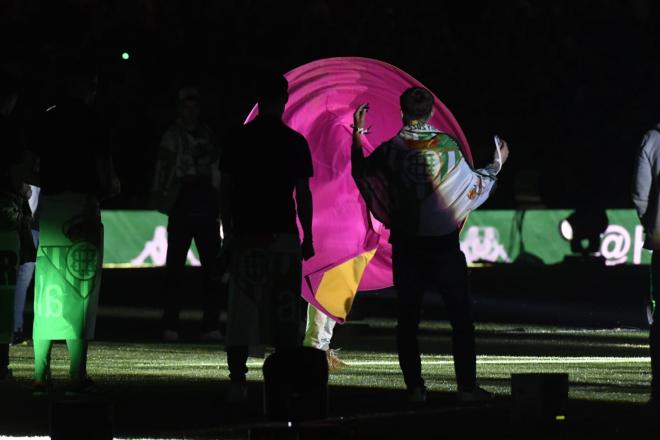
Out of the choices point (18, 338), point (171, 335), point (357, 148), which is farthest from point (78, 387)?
point (171, 335)

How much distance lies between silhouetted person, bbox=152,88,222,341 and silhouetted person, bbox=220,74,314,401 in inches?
242

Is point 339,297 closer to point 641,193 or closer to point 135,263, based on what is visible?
point 641,193

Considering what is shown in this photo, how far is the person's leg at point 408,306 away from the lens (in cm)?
1175

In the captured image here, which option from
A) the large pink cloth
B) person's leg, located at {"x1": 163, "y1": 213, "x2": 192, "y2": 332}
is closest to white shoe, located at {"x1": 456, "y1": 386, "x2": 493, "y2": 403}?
the large pink cloth

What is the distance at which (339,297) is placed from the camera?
1434cm

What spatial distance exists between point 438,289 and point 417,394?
66 centimetres

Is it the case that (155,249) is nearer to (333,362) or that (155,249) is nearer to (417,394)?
(333,362)

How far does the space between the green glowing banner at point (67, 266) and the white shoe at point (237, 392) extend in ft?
3.07

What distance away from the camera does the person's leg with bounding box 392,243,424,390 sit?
11750 millimetres

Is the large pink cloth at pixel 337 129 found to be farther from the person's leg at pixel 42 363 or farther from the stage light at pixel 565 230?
the stage light at pixel 565 230

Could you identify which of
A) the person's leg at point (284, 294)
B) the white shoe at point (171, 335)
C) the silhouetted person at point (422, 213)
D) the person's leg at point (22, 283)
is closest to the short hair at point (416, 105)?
the silhouetted person at point (422, 213)

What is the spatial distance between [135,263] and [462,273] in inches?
1057

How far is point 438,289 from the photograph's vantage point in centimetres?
1171

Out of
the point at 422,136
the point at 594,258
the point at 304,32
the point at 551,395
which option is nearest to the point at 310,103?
the point at 422,136
